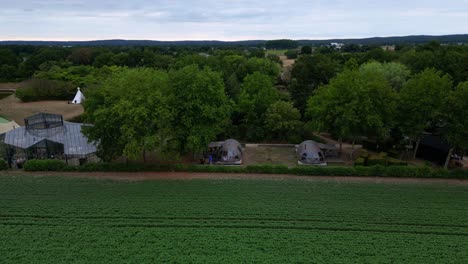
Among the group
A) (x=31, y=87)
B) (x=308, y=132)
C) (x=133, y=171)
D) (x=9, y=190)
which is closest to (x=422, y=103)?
(x=308, y=132)

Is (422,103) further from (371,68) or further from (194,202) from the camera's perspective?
(194,202)

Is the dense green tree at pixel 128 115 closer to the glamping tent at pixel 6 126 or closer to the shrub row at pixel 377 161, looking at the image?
the glamping tent at pixel 6 126

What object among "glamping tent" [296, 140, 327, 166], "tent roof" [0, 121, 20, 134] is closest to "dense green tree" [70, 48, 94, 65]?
"tent roof" [0, 121, 20, 134]

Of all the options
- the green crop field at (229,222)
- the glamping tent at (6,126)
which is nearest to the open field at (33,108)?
the glamping tent at (6,126)

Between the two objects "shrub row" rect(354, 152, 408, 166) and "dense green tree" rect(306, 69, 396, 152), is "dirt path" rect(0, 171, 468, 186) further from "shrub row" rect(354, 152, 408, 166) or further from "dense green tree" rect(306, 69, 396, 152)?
"dense green tree" rect(306, 69, 396, 152)

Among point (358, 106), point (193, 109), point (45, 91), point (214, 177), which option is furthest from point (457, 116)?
point (45, 91)
